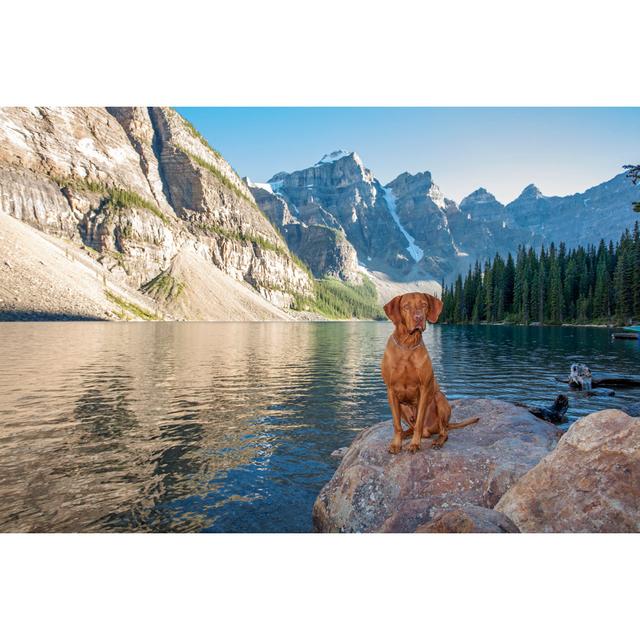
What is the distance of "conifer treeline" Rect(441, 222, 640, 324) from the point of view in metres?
83.3

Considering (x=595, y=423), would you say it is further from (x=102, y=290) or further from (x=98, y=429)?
(x=102, y=290)

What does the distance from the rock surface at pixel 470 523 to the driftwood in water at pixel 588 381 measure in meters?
21.0

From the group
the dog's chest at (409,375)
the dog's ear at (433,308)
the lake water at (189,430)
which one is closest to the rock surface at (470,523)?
the dog's chest at (409,375)

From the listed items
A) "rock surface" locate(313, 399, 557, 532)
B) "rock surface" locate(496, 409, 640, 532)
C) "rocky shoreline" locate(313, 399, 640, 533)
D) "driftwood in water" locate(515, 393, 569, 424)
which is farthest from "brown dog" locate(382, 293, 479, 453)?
"driftwood in water" locate(515, 393, 569, 424)

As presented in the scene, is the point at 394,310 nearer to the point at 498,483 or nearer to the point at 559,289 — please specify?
the point at 498,483

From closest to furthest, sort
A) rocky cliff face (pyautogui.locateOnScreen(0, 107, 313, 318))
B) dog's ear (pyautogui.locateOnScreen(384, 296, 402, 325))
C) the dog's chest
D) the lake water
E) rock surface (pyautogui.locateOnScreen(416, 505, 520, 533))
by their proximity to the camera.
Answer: rock surface (pyautogui.locateOnScreen(416, 505, 520, 533)), dog's ear (pyautogui.locateOnScreen(384, 296, 402, 325)), the dog's chest, the lake water, rocky cliff face (pyautogui.locateOnScreen(0, 107, 313, 318))

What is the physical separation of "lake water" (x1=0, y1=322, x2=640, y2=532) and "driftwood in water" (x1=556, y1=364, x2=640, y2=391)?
121cm

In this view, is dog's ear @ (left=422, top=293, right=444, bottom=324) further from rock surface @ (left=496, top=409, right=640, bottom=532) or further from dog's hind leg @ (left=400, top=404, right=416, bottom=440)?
rock surface @ (left=496, top=409, right=640, bottom=532)

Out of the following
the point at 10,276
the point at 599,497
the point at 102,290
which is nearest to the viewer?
the point at 599,497

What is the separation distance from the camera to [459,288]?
13412 centimetres

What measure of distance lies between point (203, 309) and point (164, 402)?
138 meters

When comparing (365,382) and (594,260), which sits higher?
(594,260)

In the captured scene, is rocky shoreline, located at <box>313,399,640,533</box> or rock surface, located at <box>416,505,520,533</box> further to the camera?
rocky shoreline, located at <box>313,399,640,533</box>

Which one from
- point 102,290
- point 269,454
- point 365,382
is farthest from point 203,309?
point 269,454
